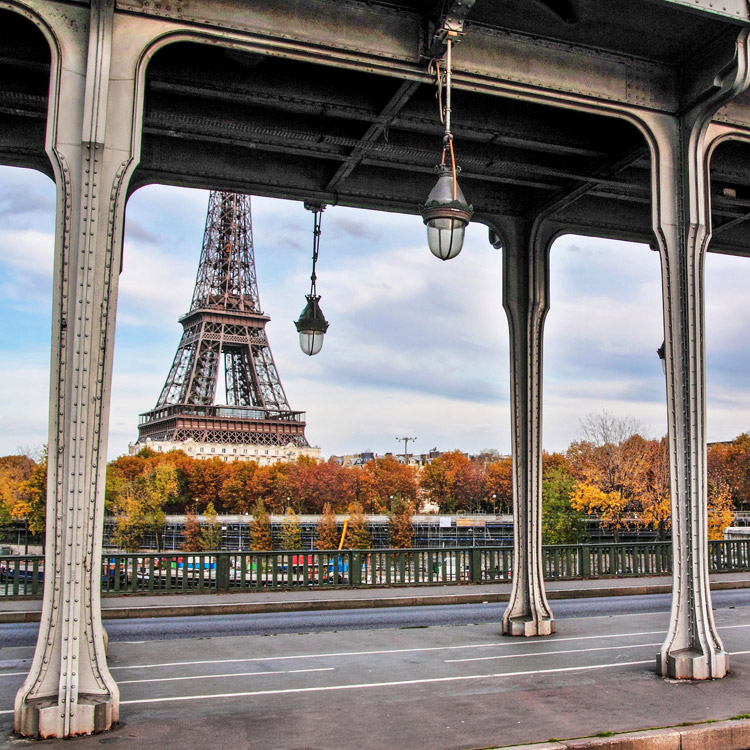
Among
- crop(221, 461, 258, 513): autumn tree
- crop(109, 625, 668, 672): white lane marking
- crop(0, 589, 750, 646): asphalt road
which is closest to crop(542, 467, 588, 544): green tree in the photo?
crop(0, 589, 750, 646): asphalt road

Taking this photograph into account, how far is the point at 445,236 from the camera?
862cm

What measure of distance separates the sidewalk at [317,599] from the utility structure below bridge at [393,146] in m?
5.55

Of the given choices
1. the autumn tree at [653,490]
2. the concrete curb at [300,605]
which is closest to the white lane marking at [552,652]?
the concrete curb at [300,605]

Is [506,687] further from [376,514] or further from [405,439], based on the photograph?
[405,439]

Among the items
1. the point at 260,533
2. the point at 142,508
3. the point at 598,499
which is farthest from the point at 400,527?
the point at 598,499

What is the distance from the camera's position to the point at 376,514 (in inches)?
4213

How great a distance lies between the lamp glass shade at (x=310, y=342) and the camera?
13.9 meters

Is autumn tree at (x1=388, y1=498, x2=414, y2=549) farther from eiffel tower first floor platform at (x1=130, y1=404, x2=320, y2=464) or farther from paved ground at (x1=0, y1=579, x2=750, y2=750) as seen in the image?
paved ground at (x1=0, y1=579, x2=750, y2=750)

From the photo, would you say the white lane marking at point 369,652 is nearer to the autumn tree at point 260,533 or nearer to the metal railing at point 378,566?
the metal railing at point 378,566

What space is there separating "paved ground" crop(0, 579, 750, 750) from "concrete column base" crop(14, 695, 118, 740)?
A: 141 millimetres

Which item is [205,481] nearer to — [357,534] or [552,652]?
[357,534]

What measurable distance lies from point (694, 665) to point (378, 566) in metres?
13.1

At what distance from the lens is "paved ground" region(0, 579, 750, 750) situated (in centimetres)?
773

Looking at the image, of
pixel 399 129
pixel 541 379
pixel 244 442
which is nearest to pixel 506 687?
pixel 541 379
